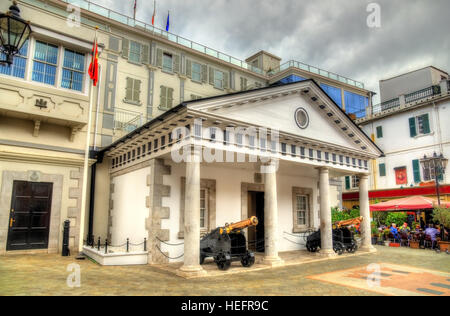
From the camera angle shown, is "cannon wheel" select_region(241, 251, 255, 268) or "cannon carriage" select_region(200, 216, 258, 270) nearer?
"cannon carriage" select_region(200, 216, 258, 270)

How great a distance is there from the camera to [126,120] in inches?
637

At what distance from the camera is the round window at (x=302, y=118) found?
486 inches

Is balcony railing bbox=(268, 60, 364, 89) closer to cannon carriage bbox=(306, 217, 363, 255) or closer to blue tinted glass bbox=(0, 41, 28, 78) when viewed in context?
cannon carriage bbox=(306, 217, 363, 255)

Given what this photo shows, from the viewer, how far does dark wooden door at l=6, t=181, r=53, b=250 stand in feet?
38.9

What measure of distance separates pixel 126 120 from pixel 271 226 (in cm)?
953

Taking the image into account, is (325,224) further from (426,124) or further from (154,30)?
(426,124)

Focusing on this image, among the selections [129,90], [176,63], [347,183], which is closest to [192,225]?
[129,90]

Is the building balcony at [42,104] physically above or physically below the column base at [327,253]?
above

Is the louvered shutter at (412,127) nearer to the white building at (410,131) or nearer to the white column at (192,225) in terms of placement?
the white building at (410,131)

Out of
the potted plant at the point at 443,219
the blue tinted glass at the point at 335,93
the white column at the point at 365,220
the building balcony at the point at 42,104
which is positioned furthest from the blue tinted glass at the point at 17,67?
the blue tinted glass at the point at 335,93

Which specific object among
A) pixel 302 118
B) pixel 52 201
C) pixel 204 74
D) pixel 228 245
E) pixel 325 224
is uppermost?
pixel 204 74

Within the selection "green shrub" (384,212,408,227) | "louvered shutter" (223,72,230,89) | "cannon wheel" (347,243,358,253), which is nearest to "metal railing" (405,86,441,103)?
"green shrub" (384,212,408,227)

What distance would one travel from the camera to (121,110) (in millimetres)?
16125

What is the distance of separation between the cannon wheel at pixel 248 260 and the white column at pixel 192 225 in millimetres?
1968
